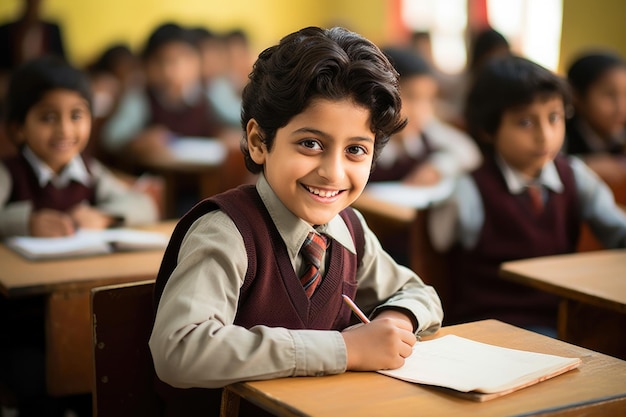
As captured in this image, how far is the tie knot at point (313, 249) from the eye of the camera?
1570 millimetres

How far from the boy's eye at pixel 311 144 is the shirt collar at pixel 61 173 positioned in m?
1.49

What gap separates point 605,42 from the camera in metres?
6.10

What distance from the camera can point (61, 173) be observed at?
2.80 metres

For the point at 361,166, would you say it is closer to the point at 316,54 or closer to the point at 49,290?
the point at 316,54

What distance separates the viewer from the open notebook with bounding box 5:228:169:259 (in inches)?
91.4

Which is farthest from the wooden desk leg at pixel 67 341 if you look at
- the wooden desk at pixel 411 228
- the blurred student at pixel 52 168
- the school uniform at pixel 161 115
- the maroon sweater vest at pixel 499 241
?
the school uniform at pixel 161 115

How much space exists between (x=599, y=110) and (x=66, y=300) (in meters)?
2.36

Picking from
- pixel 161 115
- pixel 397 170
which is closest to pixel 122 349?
pixel 397 170

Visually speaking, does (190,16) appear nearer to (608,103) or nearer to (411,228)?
(608,103)

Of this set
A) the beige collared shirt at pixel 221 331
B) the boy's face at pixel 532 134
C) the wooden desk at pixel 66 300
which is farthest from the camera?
the boy's face at pixel 532 134

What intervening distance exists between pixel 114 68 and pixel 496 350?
691cm

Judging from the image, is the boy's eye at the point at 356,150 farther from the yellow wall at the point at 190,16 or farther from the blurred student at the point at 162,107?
the yellow wall at the point at 190,16

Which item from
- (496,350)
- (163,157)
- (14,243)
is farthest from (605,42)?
(496,350)

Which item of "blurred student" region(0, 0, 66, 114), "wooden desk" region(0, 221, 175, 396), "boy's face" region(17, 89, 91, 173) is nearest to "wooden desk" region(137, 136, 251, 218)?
"boy's face" region(17, 89, 91, 173)
